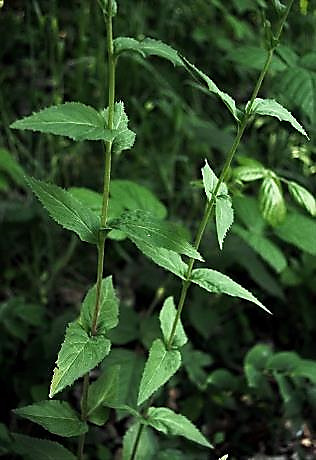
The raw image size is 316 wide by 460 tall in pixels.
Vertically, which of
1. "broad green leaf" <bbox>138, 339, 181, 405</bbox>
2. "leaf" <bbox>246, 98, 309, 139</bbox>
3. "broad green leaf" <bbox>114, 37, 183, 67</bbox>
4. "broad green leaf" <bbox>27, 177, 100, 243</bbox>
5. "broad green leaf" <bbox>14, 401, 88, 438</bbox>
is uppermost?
"broad green leaf" <bbox>114, 37, 183, 67</bbox>

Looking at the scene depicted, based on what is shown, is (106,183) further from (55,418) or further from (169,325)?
(55,418)

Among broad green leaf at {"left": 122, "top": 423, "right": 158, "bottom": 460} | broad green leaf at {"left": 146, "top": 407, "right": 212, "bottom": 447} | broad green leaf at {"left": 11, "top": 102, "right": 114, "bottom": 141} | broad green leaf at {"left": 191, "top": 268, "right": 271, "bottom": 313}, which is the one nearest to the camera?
broad green leaf at {"left": 11, "top": 102, "right": 114, "bottom": 141}

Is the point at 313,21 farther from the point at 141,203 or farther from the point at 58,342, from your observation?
the point at 58,342

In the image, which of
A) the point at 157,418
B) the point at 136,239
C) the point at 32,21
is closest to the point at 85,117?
the point at 136,239

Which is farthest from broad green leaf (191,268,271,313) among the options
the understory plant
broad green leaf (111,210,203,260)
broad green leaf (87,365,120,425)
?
broad green leaf (87,365,120,425)

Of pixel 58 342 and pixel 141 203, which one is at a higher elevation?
pixel 141 203

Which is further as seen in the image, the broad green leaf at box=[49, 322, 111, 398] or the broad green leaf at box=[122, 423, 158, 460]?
the broad green leaf at box=[122, 423, 158, 460]

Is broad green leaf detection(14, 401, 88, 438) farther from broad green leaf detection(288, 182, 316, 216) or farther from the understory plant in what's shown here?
broad green leaf detection(288, 182, 316, 216)
